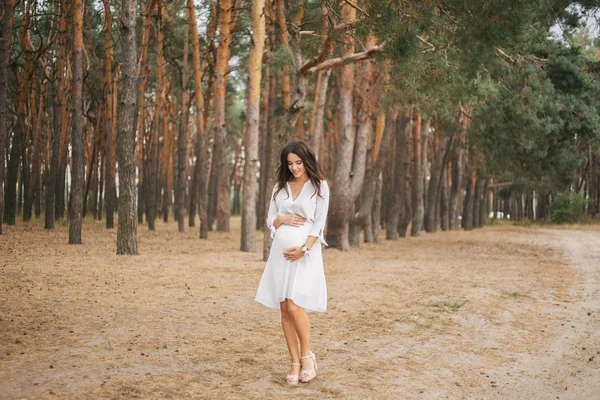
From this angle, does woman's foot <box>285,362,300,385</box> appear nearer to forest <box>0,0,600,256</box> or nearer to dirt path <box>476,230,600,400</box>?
dirt path <box>476,230,600,400</box>

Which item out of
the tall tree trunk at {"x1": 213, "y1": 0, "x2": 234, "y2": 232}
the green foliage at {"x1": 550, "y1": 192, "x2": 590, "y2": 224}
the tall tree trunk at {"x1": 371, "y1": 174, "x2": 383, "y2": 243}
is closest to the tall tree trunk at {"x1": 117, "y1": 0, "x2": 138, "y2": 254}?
the tall tree trunk at {"x1": 213, "y1": 0, "x2": 234, "y2": 232}

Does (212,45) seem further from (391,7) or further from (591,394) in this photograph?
(591,394)

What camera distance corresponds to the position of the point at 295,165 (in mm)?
5609

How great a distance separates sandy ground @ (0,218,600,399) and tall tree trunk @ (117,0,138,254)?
2.37ft

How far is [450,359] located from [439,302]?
348 cm

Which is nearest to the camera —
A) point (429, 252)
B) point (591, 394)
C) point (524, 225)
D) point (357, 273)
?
point (591, 394)

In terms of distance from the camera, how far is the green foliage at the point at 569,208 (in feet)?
135

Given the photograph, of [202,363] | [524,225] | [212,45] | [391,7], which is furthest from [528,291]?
[524,225]

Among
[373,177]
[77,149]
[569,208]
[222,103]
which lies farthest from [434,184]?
[77,149]

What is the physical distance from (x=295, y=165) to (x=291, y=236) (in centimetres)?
59

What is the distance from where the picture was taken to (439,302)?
10.4m

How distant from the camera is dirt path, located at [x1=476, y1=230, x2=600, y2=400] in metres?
5.80

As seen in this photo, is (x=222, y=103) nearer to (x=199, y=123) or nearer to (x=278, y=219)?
(x=199, y=123)

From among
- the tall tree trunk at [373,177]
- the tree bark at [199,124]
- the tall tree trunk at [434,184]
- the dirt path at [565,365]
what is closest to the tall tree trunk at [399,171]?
the tall tree trunk at [373,177]
